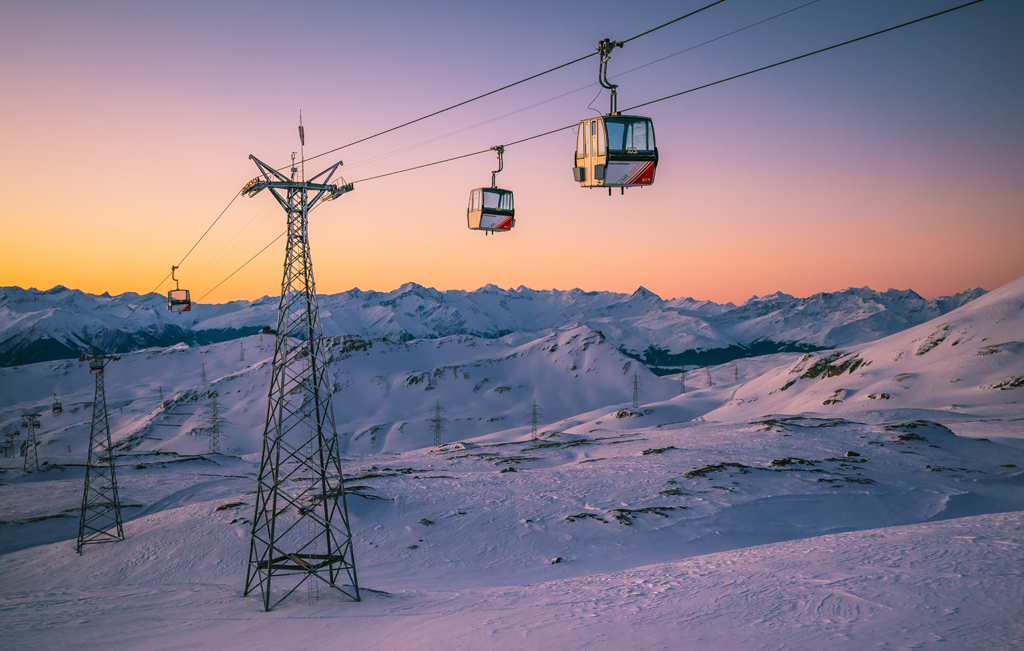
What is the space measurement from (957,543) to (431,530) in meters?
29.6

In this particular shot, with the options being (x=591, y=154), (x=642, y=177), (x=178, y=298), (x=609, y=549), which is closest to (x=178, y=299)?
(x=178, y=298)

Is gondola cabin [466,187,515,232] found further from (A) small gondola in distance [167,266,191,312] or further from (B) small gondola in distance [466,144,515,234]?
(A) small gondola in distance [167,266,191,312]

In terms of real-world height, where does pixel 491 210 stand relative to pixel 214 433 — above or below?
above

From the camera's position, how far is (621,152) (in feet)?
51.2

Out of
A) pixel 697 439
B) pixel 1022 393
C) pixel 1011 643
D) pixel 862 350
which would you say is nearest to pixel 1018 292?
pixel 862 350

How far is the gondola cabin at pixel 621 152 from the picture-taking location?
51.1 feet

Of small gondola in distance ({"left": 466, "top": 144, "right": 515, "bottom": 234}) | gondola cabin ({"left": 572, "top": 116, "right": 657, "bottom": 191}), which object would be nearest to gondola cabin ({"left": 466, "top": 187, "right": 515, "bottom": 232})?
small gondola in distance ({"left": 466, "top": 144, "right": 515, "bottom": 234})

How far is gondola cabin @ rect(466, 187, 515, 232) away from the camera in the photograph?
23.4 metres

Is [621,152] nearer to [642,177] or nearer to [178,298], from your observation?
[642,177]

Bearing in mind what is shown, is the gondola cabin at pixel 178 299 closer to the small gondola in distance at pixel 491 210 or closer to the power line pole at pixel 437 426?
the small gondola in distance at pixel 491 210

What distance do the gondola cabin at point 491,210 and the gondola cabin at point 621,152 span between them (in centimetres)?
791

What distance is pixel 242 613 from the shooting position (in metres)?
24.7

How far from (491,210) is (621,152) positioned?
8788 mm

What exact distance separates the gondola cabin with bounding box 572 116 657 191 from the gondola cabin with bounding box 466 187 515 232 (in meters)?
7.91
